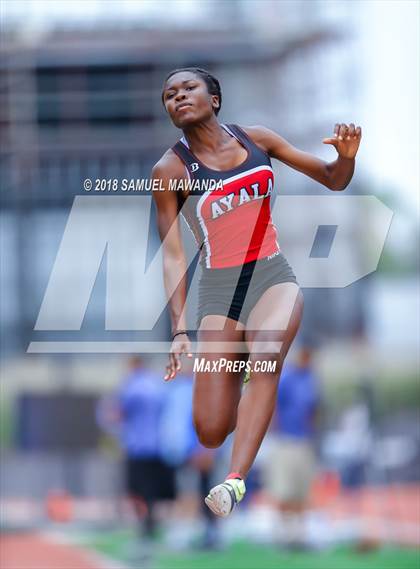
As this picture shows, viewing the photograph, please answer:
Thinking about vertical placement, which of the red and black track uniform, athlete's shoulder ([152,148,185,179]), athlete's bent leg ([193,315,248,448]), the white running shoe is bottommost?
the white running shoe

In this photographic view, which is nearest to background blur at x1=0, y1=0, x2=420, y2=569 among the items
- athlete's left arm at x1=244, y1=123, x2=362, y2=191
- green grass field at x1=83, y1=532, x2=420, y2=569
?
green grass field at x1=83, y1=532, x2=420, y2=569

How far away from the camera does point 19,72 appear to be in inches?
518

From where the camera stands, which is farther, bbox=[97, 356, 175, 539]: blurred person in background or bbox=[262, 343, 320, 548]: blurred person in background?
bbox=[97, 356, 175, 539]: blurred person in background

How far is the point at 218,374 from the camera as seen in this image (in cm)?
572

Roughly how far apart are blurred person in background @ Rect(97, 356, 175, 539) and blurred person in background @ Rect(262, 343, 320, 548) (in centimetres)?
94

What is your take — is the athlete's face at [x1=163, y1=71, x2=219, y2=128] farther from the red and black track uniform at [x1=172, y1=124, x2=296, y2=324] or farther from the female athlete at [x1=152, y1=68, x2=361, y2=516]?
the red and black track uniform at [x1=172, y1=124, x2=296, y2=324]

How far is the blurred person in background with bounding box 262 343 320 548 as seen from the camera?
1198cm

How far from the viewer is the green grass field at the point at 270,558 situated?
12156 mm

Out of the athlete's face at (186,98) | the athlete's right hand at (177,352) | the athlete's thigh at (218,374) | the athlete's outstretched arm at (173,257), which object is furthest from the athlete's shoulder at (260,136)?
the athlete's right hand at (177,352)

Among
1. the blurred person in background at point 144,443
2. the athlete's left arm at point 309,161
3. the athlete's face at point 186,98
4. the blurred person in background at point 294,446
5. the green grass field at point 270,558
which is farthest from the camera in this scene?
the blurred person in background at point 144,443

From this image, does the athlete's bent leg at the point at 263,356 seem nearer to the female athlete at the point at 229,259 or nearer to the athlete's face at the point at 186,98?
the female athlete at the point at 229,259

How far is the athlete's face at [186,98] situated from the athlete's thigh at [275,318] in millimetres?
745

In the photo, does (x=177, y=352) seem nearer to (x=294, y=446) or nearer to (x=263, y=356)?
(x=263, y=356)

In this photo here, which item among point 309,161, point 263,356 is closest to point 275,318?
point 263,356
